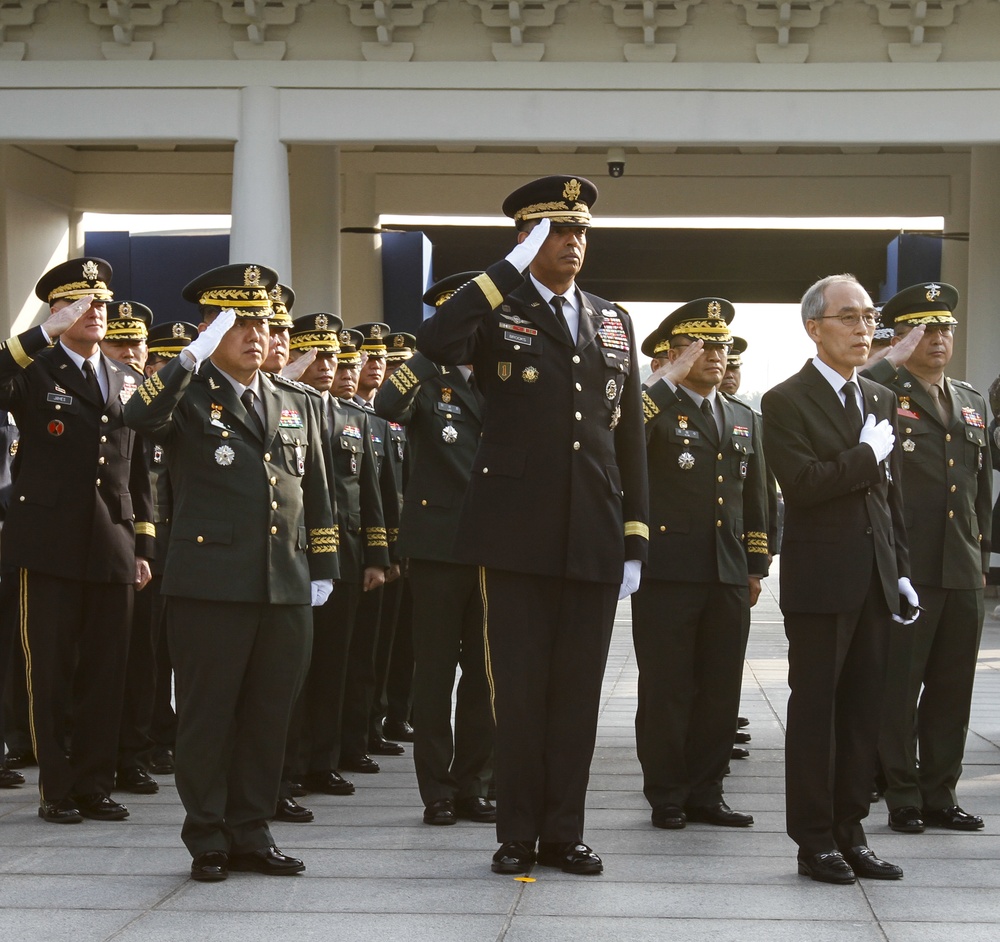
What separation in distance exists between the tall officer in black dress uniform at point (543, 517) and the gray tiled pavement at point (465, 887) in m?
0.36

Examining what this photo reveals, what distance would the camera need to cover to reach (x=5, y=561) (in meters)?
6.43

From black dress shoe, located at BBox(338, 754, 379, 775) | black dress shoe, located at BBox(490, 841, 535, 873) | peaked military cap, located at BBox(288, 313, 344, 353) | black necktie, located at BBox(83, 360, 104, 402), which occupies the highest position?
peaked military cap, located at BBox(288, 313, 344, 353)

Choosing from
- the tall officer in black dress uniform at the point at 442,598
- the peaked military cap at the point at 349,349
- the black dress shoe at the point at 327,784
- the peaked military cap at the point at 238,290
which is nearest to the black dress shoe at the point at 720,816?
the tall officer in black dress uniform at the point at 442,598

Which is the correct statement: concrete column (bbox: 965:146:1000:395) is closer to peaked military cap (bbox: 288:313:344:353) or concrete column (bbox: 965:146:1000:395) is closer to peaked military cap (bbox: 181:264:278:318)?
peaked military cap (bbox: 288:313:344:353)

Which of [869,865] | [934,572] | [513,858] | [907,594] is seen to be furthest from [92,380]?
[869,865]

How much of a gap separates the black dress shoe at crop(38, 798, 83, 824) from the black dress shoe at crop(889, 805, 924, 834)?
3.04 metres

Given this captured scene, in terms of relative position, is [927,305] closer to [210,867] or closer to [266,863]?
[266,863]

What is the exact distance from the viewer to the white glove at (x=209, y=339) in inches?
205

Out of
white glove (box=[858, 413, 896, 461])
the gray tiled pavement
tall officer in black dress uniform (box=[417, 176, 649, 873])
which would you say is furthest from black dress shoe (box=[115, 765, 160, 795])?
white glove (box=[858, 413, 896, 461])

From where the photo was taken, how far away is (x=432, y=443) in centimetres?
676

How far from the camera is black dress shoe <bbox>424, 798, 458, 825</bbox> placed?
6.21 meters

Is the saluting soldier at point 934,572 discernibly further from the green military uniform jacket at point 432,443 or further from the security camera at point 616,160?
the security camera at point 616,160

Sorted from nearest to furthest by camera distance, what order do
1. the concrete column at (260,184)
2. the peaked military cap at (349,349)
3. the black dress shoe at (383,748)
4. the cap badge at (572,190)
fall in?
1. the cap badge at (572,190)
2. the peaked military cap at (349,349)
3. the black dress shoe at (383,748)
4. the concrete column at (260,184)

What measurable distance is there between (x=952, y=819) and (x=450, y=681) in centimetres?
198
